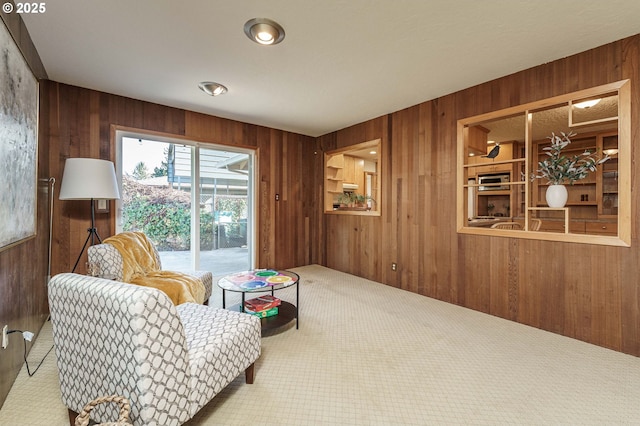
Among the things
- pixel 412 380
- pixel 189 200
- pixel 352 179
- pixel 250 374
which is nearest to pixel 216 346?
pixel 250 374

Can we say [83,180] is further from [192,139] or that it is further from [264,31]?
[264,31]

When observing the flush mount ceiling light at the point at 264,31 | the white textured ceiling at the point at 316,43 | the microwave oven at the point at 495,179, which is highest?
the white textured ceiling at the point at 316,43

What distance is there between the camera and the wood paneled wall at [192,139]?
10.0 ft

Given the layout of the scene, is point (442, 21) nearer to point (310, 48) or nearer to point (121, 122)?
point (310, 48)

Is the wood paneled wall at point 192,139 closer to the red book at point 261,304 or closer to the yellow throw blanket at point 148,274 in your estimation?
the yellow throw blanket at point 148,274

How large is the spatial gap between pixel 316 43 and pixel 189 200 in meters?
2.75

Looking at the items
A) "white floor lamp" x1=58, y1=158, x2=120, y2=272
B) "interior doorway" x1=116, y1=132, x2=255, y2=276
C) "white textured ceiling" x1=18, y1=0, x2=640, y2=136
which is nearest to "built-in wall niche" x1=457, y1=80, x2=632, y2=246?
"white textured ceiling" x1=18, y1=0, x2=640, y2=136

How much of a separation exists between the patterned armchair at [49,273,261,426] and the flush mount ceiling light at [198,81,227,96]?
236cm

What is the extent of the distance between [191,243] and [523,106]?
13.9 feet

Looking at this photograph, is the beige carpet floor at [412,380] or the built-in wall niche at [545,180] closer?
the beige carpet floor at [412,380]

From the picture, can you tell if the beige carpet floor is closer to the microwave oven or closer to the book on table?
the book on table

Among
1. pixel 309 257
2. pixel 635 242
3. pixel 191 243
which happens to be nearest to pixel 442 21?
pixel 635 242

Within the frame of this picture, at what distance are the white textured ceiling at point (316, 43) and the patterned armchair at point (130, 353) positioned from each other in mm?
1812

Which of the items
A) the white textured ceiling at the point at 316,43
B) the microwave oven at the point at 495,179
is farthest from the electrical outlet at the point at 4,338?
the microwave oven at the point at 495,179
